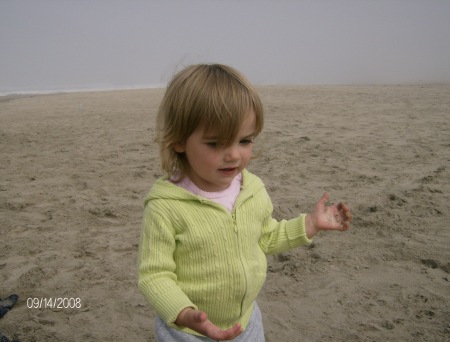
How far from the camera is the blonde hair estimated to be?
4.41 feet

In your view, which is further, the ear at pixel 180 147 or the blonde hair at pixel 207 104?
the ear at pixel 180 147

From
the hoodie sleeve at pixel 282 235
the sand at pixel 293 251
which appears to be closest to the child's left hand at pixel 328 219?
the hoodie sleeve at pixel 282 235

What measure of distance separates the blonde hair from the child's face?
20 millimetres

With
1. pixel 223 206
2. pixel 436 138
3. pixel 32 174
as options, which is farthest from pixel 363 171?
pixel 32 174

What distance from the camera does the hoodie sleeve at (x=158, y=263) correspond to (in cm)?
131

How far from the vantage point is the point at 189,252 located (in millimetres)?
1396

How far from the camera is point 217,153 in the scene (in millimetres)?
1387

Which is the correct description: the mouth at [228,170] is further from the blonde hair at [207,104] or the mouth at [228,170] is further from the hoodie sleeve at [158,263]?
the hoodie sleeve at [158,263]

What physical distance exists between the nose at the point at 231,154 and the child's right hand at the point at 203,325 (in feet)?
1.63

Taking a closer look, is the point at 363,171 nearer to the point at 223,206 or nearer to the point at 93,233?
the point at 93,233

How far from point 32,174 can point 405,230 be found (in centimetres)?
436
